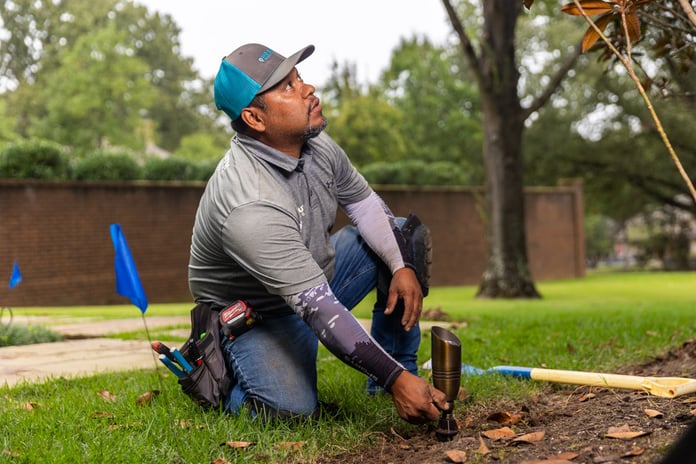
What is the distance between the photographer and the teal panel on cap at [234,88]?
3.00 metres

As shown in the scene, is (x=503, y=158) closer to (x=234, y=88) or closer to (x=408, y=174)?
(x=408, y=174)

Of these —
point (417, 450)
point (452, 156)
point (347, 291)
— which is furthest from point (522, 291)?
point (452, 156)

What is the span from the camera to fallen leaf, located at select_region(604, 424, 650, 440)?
2.41 m

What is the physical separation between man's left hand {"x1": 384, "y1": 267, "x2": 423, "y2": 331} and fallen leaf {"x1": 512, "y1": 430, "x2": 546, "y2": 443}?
2.69 feet

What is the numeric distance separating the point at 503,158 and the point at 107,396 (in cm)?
970

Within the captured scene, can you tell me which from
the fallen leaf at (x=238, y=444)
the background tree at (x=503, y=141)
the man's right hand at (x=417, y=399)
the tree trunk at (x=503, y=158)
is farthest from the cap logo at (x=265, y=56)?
the tree trunk at (x=503, y=158)

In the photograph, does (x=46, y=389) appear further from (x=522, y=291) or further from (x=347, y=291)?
(x=522, y=291)

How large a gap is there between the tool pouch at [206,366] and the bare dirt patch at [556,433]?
71 centimetres

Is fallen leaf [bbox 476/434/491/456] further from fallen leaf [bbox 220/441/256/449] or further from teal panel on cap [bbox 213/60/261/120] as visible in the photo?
teal panel on cap [bbox 213/60/261/120]

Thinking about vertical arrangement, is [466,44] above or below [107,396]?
above

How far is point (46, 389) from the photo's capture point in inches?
150

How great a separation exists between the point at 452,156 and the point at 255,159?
27295 mm

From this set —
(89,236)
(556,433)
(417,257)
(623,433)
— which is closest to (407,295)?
(417,257)

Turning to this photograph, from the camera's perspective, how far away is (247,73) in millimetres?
3002
